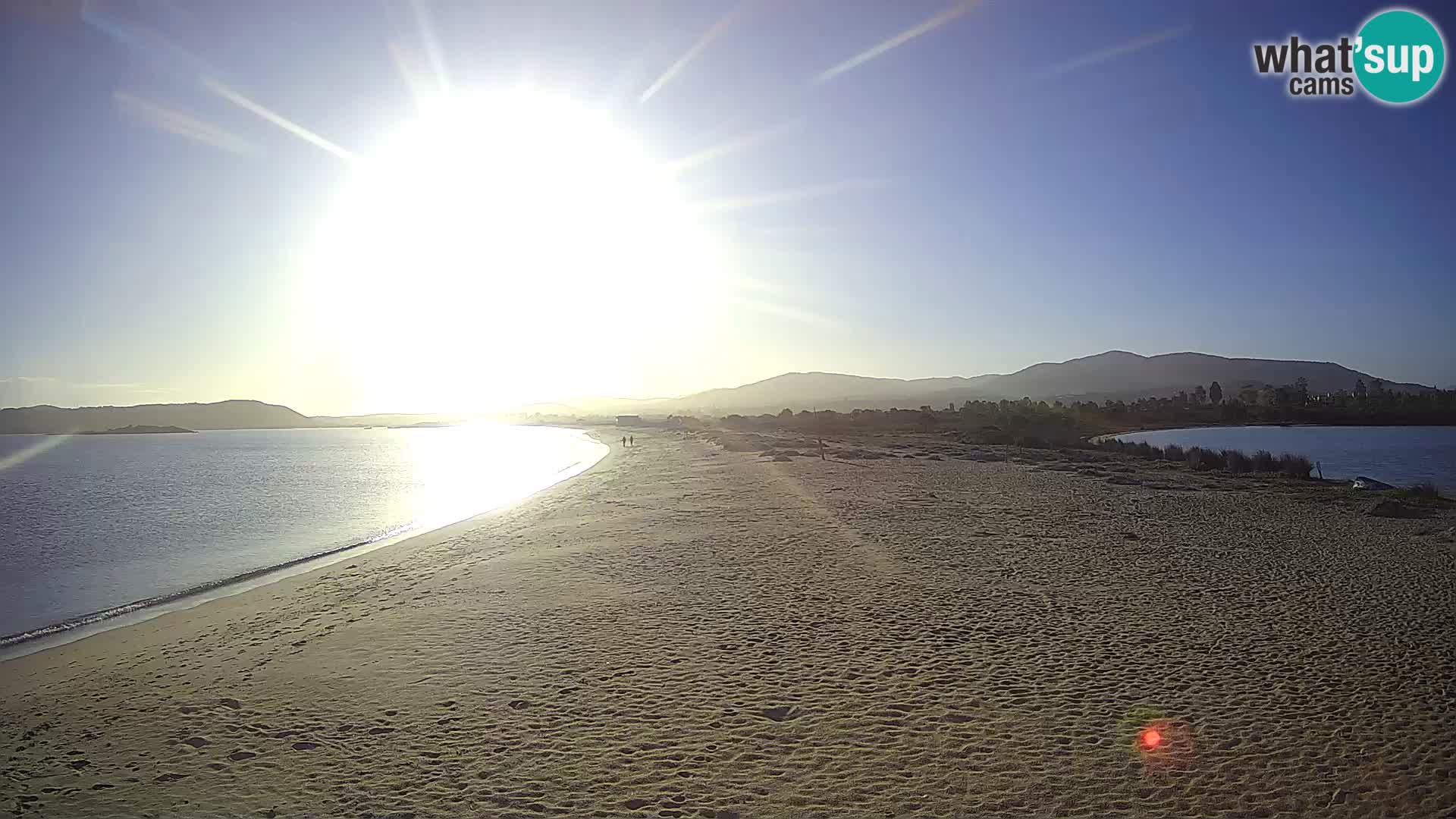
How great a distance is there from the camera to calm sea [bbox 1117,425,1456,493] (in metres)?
Result: 33.5

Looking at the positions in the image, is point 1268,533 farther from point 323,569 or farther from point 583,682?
point 323,569

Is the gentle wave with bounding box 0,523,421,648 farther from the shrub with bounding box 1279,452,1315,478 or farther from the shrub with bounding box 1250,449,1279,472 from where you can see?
the shrub with bounding box 1250,449,1279,472

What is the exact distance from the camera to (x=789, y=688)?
7480mm

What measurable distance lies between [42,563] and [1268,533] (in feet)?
91.0

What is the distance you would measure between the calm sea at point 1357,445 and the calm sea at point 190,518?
3634cm

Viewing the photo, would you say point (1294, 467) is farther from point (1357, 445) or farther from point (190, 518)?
point (190, 518)

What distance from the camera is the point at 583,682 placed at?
25.8 ft

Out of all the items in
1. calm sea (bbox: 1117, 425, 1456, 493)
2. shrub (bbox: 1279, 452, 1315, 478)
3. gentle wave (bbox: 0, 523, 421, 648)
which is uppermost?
shrub (bbox: 1279, 452, 1315, 478)

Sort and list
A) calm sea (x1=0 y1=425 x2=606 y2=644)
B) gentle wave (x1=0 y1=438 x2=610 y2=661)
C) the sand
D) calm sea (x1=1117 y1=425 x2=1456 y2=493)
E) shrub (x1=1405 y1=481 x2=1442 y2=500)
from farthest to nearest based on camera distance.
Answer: calm sea (x1=1117 y1=425 x2=1456 y2=493) < shrub (x1=1405 y1=481 x2=1442 y2=500) < calm sea (x1=0 y1=425 x2=606 y2=644) < gentle wave (x1=0 y1=438 x2=610 y2=661) < the sand

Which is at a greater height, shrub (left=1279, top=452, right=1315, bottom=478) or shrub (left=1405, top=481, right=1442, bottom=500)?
shrub (left=1279, top=452, right=1315, bottom=478)

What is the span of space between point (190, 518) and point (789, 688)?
28.0 meters

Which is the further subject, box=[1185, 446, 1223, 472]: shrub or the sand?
box=[1185, 446, 1223, 472]: shrub

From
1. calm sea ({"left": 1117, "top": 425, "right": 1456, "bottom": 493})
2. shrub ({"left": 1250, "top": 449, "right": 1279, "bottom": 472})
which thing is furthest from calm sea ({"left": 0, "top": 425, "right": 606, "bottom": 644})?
calm sea ({"left": 1117, "top": 425, "right": 1456, "bottom": 493})

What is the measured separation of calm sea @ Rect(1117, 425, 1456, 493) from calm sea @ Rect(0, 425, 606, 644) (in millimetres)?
36343
